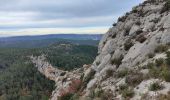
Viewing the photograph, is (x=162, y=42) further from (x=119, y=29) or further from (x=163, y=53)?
(x=119, y=29)

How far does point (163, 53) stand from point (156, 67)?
2727 mm

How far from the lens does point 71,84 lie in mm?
44781

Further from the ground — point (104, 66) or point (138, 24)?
point (138, 24)

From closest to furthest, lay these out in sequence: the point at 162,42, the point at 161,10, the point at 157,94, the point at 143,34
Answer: the point at 157,94, the point at 162,42, the point at 143,34, the point at 161,10

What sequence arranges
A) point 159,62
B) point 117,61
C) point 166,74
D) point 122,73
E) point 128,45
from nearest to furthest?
point 166,74 → point 159,62 → point 122,73 → point 117,61 → point 128,45

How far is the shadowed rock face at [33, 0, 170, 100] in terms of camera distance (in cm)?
2588

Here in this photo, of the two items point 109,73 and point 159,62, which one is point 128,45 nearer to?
point 109,73

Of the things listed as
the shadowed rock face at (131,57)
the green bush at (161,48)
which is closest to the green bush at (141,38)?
the shadowed rock face at (131,57)

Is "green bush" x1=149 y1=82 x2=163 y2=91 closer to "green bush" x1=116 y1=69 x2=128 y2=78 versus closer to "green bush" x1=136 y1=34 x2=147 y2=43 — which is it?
"green bush" x1=116 y1=69 x2=128 y2=78

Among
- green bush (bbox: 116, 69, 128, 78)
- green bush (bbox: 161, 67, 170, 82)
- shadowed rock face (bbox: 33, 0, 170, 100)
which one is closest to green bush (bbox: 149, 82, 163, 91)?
shadowed rock face (bbox: 33, 0, 170, 100)

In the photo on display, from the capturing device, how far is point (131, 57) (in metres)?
33.6

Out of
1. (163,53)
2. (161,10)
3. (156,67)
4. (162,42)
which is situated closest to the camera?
(156,67)

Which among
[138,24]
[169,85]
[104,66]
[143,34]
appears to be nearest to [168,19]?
[143,34]

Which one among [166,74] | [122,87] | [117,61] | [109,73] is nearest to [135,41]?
[117,61]
